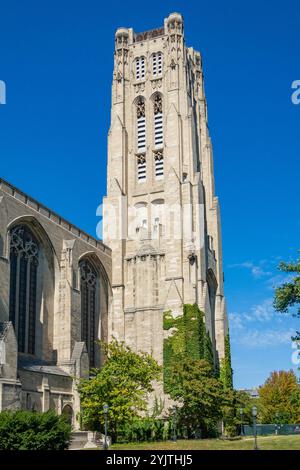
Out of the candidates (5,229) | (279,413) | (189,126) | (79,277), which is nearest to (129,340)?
(79,277)

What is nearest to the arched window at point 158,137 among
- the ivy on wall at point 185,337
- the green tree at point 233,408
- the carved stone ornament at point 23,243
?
the ivy on wall at point 185,337

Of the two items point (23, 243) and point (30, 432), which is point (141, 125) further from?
point (30, 432)

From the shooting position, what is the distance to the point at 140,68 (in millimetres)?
67000

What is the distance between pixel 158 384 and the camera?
51250 millimetres

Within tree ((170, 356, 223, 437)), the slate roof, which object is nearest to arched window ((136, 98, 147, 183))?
tree ((170, 356, 223, 437))

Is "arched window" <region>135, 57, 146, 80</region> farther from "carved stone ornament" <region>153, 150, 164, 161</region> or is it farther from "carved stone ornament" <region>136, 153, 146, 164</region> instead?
"carved stone ornament" <region>153, 150, 164, 161</region>

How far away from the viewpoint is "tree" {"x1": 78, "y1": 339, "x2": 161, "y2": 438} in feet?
128

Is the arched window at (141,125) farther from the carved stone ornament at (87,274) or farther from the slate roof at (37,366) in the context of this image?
the slate roof at (37,366)

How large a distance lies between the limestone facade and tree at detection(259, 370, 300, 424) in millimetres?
39154

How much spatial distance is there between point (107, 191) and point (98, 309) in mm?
12657

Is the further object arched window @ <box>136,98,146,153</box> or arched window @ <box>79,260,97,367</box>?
arched window @ <box>136,98,146,153</box>

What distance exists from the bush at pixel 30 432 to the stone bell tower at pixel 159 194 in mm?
25202

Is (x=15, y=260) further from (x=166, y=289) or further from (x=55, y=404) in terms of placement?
(x=166, y=289)

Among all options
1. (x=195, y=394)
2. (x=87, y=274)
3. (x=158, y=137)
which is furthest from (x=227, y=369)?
(x=158, y=137)
